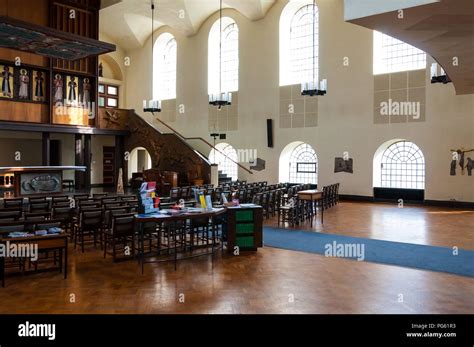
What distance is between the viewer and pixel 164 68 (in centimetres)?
2498

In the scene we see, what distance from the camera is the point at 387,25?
4.73 metres

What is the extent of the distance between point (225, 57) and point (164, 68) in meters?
4.65

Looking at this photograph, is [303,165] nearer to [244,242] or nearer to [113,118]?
[113,118]

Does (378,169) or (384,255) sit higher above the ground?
(378,169)

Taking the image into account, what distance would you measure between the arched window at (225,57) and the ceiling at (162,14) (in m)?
1.00

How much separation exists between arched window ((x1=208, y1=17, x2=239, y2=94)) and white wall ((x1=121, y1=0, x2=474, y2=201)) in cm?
41

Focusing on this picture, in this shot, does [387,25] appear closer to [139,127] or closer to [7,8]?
[7,8]

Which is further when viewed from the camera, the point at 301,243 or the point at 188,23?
the point at 188,23

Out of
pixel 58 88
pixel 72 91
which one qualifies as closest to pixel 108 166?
pixel 72 91

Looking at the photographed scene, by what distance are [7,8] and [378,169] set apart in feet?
52.3

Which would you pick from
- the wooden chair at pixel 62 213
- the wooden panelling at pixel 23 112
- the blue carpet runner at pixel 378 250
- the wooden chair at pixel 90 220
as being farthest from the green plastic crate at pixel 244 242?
the wooden panelling at pixel 23 112

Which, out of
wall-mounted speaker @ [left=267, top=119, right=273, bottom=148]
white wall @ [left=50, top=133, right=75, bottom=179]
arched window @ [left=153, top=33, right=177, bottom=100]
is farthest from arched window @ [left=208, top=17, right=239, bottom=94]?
white wall @ [left=50, top=133, right=75, bottom=179]
